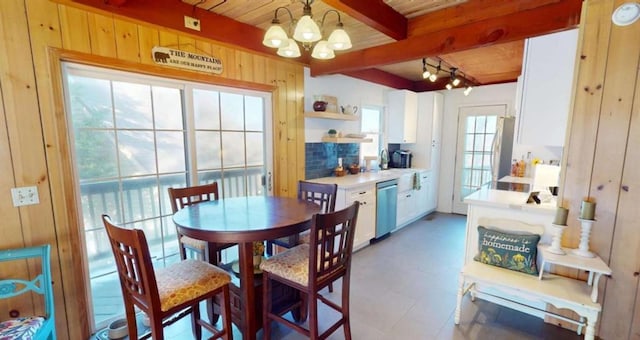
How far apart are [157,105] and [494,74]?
4.71m

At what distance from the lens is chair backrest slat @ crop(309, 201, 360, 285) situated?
63.1 inches

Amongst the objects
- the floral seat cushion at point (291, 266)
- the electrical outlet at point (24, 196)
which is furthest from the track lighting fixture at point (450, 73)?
the electrical outlet at point (24, 196)

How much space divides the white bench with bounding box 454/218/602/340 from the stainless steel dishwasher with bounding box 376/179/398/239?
155 centimetres

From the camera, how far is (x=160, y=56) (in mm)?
2242

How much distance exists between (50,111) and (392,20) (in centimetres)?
256

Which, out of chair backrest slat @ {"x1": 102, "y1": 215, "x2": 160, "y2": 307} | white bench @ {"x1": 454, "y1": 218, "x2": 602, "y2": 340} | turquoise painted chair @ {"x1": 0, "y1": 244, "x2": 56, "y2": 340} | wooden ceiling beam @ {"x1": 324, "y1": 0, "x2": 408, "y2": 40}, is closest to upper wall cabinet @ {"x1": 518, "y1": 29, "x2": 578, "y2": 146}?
white bench @ {"x1": 454, "y1": 218, "x2": 602, "y2": 340}

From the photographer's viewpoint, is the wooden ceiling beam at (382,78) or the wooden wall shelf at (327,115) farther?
the wooden ceiling beam at (382,78)

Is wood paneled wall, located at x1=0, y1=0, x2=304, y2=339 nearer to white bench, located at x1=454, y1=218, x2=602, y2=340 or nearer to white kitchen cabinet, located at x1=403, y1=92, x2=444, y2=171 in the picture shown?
white bench, located at x1=454, y1=218, x2=602, y2=340

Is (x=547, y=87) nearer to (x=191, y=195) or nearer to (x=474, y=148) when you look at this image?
(x=191, y=195)

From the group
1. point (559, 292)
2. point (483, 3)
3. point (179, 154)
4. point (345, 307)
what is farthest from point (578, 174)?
point (179, 154)

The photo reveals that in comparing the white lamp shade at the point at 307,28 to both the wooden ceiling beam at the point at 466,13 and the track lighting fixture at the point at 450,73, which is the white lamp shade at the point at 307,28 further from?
the track lighting fixture at the point at 450,73

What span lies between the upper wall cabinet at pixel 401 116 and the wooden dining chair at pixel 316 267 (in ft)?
11.2

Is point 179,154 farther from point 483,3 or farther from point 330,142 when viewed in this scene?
point 483,3

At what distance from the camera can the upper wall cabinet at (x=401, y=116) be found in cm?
484
